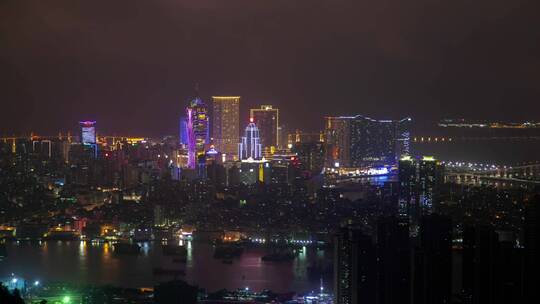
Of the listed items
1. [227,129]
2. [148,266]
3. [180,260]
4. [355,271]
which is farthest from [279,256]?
[227,129]

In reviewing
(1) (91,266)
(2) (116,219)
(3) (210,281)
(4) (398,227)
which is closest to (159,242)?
(2) (116,219)

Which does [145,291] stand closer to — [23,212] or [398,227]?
[398,227]

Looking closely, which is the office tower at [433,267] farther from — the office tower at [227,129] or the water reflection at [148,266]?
the office tower at [227,129]

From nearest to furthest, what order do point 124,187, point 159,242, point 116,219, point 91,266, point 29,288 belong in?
point 29,288 < point 91,266 < point 159,242 < point 116,219 < point 124,187

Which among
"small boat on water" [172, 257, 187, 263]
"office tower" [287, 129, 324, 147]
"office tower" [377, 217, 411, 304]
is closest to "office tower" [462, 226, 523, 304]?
"office tower" [377, 217, 411, 304]

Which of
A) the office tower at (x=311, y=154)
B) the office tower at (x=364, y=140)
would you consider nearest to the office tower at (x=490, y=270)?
the office tower at (x=364, y=140)

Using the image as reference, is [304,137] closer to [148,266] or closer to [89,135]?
[89,135]
